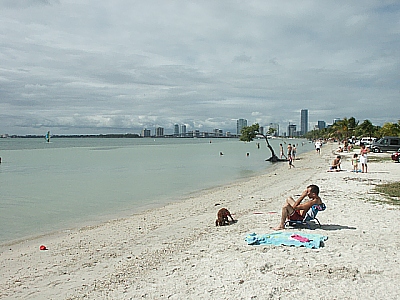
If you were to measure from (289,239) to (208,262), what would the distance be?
64.7 inches

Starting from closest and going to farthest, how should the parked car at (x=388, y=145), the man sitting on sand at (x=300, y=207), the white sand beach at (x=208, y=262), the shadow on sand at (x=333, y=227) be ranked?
the white sand beach at (x=208, y=262), the man sitting on sand at (x=300, y=207), the shadow on sand at (x=333, y=227), the parked car at (x=388, y=145)

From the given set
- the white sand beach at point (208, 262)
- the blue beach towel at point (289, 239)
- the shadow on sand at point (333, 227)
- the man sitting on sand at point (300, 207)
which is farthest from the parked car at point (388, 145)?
the blue beach towel at point (289, 239)

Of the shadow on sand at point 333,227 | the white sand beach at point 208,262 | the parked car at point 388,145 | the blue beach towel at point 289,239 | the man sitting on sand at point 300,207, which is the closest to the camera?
the white sand beach at point 208,262

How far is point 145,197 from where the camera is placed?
17.5 metres

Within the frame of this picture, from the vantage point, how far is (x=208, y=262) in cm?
630

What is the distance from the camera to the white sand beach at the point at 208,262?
5.18 metres

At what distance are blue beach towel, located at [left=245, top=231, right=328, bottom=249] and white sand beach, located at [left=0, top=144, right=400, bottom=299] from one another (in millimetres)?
140

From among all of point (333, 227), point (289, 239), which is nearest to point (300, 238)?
point (289, 239)

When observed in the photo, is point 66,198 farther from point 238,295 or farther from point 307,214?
point 238,295

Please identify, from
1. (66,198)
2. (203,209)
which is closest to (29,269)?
(203,209)

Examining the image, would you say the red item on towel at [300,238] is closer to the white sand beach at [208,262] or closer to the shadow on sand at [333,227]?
the white sand beach at [208,262]

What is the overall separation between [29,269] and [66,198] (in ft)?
36.5

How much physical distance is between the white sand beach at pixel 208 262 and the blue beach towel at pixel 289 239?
0.14 metres

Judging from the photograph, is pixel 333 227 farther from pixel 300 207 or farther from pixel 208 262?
pixel 208 262
